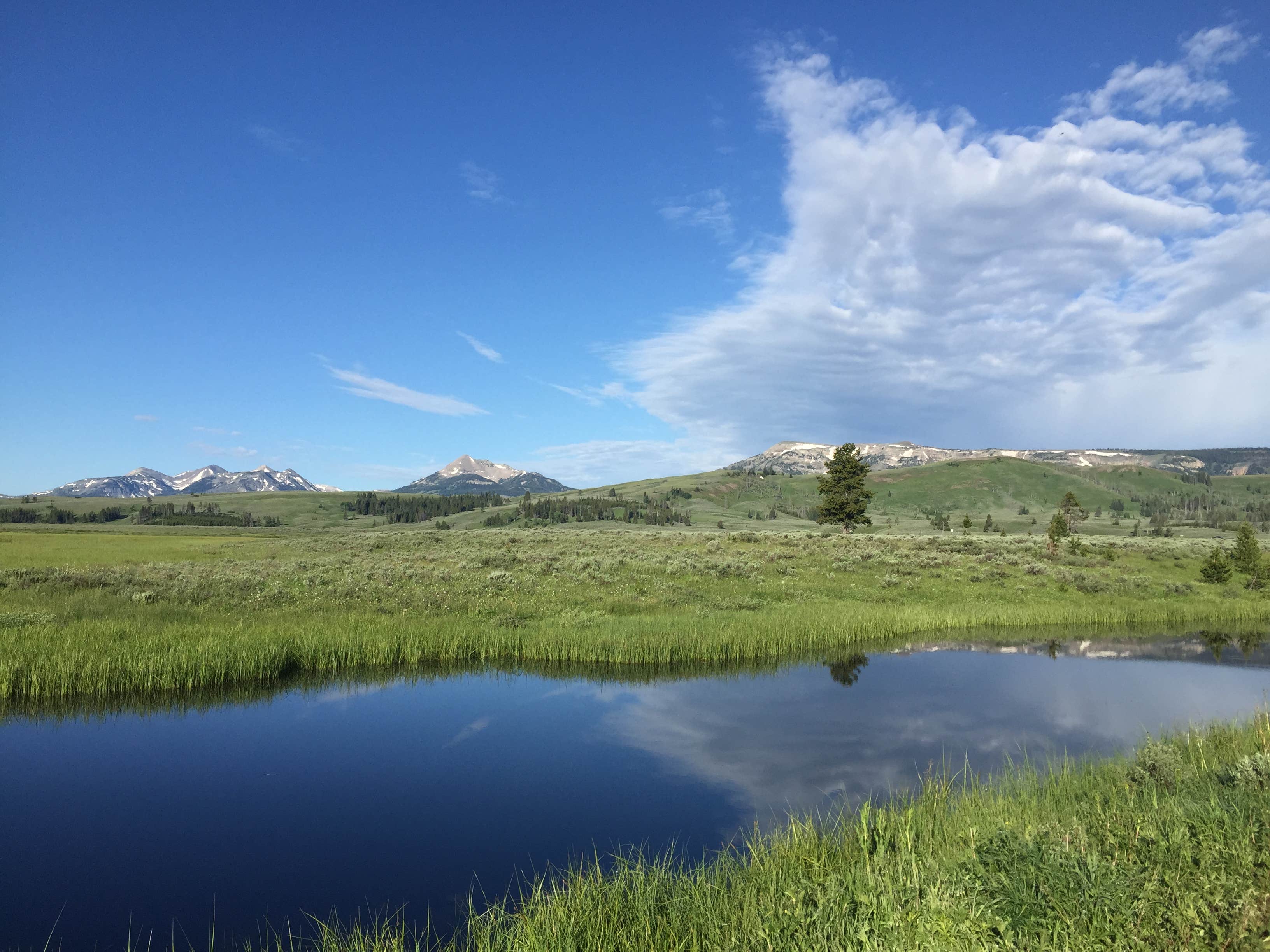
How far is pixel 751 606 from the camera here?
1190 inches

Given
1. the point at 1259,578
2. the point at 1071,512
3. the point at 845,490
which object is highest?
the point at 845,490

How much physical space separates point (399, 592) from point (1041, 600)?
32.6 metres

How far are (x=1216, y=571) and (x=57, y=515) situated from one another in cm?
20816

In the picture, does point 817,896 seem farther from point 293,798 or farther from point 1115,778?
point 293,798

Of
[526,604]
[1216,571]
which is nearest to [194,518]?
[526,604]

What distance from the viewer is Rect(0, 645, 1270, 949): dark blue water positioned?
Result: 9242mm

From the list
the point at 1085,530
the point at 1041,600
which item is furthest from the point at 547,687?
the point at 1085,530

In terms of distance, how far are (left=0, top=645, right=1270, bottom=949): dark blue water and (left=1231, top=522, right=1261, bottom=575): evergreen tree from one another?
28.6 m

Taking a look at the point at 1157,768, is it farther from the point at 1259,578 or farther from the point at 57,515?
the point at 57,515

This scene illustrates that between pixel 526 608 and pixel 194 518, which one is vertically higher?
pixel 194 518

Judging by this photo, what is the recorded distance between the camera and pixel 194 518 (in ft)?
532

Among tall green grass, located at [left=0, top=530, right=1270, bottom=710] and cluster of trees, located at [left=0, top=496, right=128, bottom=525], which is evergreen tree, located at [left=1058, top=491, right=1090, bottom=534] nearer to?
tall green grass, located at [left=0, top=530, right=1270, bottom=710]

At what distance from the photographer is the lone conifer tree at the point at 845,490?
7144 cm

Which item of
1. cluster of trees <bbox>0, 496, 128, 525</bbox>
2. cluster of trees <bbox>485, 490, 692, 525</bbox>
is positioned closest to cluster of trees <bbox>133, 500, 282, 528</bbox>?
cluster of trees <bbox>0, 496, 128, 525</bbox>
